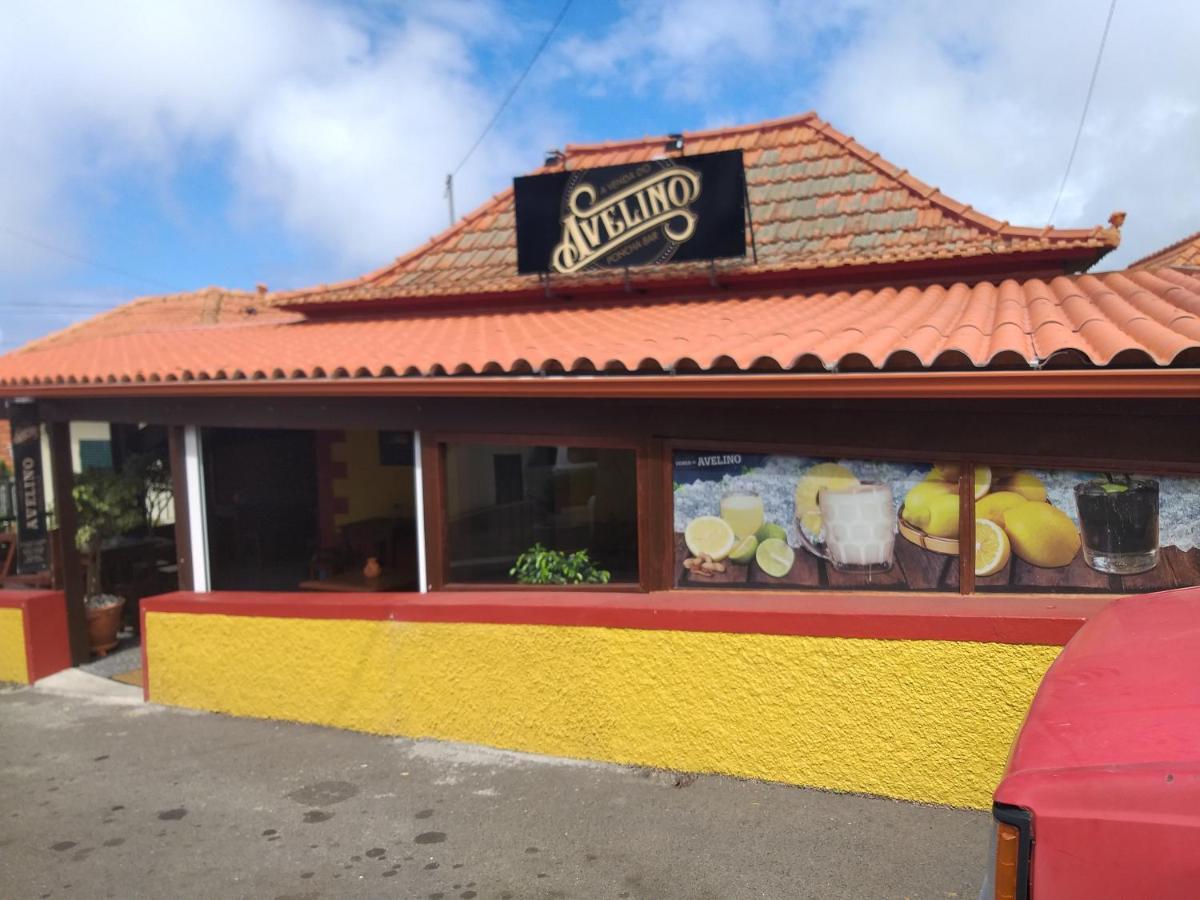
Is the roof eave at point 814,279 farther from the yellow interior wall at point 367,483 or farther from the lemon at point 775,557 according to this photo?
the lemon at point 775,557

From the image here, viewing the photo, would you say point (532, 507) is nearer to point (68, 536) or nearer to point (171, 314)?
point (68, 536)

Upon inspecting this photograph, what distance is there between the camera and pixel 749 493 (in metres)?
5.29

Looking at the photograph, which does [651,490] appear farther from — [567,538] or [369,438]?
[369,438]

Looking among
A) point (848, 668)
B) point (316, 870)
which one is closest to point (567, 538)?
point (848, 668)

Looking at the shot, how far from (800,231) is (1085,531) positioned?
13.5ft

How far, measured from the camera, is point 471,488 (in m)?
6.29

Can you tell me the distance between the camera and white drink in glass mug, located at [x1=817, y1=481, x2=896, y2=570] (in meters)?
5.02

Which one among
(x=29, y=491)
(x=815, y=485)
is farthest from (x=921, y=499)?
(x=29, y=491)

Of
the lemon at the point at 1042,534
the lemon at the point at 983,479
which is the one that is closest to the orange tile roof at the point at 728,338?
the lemon at the point at 983,479

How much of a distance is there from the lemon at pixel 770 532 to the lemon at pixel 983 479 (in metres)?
1.09

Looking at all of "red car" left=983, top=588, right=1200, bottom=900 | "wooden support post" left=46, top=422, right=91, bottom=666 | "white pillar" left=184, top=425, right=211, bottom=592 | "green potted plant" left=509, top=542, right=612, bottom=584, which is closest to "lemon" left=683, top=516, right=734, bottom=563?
"green potted plant" left=509, top=542, right=612, bottom=584

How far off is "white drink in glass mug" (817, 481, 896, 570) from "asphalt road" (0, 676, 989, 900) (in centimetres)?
129

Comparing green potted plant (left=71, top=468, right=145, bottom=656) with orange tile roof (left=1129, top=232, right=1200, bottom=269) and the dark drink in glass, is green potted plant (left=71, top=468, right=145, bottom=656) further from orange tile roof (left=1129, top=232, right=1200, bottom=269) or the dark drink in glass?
orange tile roof (left=1129, top=232, right=1200, bottom=269)

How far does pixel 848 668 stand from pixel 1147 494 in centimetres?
175
